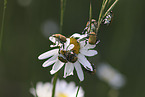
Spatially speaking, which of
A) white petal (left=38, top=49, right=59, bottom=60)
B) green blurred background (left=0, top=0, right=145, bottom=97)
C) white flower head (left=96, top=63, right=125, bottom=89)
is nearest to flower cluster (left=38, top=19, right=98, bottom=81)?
white petal (left=38, top=49, right=59, bottom=60)

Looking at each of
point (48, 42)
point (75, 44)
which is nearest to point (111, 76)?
point (48, 42)

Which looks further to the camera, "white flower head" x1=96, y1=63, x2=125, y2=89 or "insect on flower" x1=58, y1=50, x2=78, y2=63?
"white flower head" x1=96, y1=63, x2=125, y2=89

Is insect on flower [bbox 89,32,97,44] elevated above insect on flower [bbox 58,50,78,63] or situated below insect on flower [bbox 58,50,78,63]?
above

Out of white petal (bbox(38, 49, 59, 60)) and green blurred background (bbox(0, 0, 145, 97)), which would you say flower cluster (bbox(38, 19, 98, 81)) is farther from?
green blurred background (bbox(0, 0, 145, 97))

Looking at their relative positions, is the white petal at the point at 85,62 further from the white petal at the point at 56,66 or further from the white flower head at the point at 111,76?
the white flower head at the point at 111,76

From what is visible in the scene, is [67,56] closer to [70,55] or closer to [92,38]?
[70,55]

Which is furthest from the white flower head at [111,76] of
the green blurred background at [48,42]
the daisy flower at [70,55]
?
the daisy flower at [70,55]

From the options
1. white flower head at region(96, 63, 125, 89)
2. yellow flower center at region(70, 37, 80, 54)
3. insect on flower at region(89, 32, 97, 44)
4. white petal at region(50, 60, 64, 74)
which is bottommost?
white flower head at region(96, 63, 125, 89)
